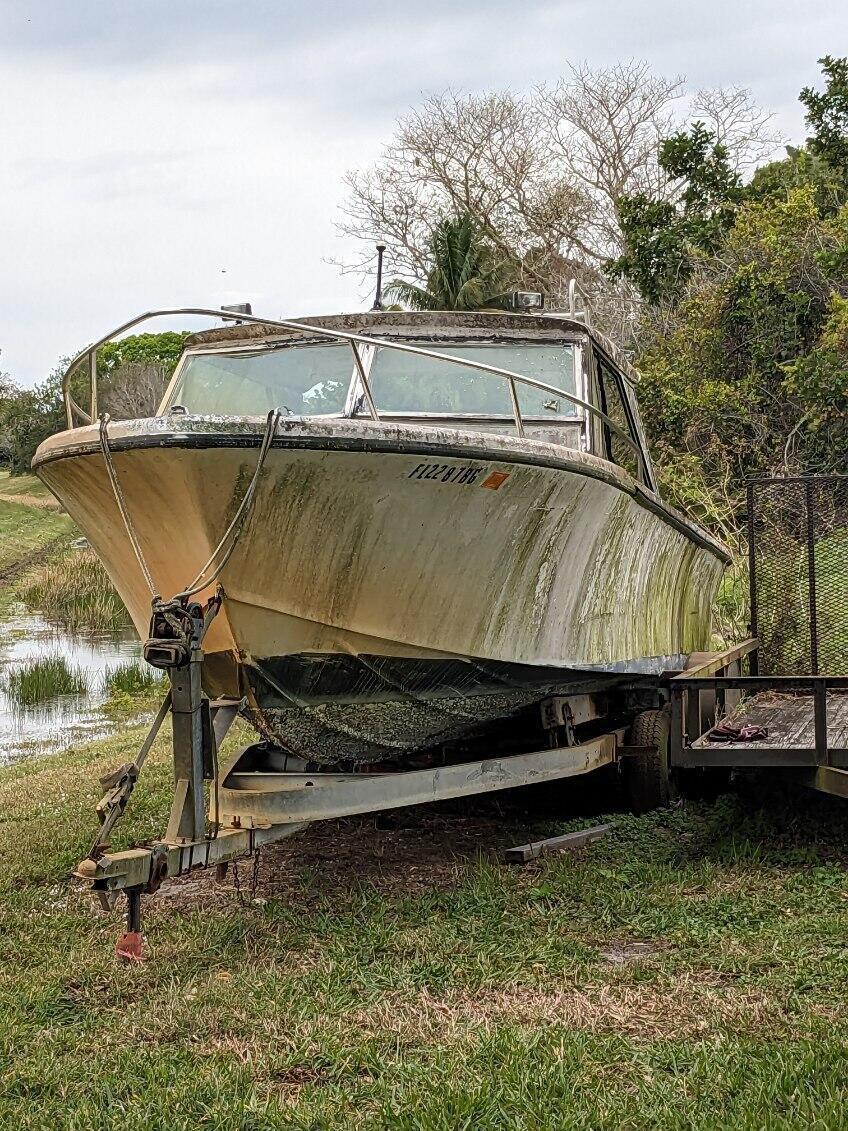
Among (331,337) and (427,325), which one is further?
(427,325)

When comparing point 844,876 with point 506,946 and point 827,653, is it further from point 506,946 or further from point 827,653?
point 827,653

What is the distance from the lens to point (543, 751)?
237 inches

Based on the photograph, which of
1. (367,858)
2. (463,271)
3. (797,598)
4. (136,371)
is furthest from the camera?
(136,371)

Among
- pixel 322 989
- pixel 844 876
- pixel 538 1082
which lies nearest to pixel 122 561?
pixel 322 989

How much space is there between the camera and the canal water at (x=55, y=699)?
1234 cm

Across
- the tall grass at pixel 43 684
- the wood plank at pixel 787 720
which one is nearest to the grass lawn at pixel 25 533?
the tall grass at pixel 43 684

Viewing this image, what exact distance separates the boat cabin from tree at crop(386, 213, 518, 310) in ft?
78.6

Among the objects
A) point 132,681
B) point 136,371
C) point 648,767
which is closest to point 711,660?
point 648,767

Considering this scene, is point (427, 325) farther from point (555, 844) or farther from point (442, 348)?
point (555, 844)

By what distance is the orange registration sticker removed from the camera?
515cm

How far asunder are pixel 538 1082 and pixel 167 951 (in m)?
1.90

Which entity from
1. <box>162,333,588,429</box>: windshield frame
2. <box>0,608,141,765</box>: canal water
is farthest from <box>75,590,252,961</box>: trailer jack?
<box>0,608,141,765</box>: canal water

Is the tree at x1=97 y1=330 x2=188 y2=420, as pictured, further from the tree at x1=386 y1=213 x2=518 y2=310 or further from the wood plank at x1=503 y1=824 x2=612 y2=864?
the wood plank at x1=503 y1=824 x2=612 y2=864

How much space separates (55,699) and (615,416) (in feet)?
32.1
